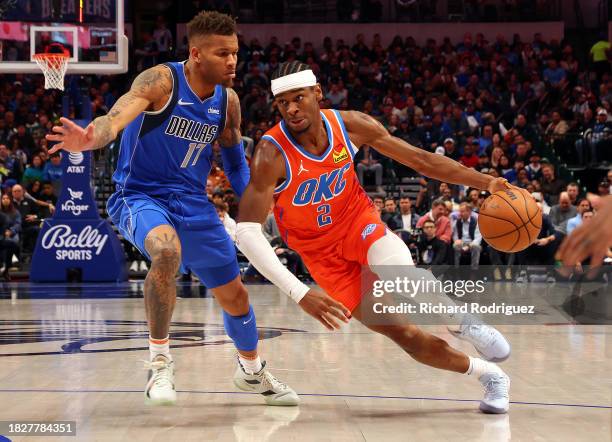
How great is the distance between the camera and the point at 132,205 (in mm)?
4633

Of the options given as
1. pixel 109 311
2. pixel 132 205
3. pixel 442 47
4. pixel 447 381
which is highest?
pixel 442 47

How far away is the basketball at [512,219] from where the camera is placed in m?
4.68

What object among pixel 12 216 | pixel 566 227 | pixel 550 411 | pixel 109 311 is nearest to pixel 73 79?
pixel 12 216

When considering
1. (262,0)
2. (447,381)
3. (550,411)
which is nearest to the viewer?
(550,411)

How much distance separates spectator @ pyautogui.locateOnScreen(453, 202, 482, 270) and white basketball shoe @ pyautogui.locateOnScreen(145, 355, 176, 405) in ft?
28.1

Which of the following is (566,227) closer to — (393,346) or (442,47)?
(393,346)

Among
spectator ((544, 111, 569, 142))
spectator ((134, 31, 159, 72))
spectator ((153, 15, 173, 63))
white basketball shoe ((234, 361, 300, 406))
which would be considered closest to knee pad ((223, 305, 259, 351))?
white basketball shoe ((234, 361, 300, 406))

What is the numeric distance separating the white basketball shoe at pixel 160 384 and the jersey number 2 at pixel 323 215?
104 cm

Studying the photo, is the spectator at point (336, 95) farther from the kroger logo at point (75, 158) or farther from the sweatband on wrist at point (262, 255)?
the sweatband on wrist at point (262, 255)

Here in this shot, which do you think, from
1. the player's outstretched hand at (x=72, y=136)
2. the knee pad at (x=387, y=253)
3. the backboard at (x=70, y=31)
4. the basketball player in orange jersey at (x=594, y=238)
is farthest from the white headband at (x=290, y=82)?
the backboard at (x=70, y=31)

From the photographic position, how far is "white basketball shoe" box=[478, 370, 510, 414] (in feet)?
14.4

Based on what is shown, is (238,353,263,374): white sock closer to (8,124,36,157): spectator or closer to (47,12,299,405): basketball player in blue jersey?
(47,12,299,405): basketball player in blue jersey

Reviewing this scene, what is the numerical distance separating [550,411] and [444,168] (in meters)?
1.32

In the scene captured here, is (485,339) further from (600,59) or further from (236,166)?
(600,59)
